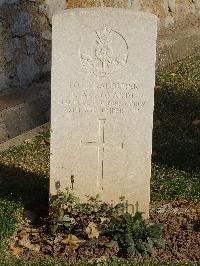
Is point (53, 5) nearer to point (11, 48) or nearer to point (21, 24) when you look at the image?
point (21, 24)

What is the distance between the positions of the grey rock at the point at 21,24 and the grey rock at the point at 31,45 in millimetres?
97

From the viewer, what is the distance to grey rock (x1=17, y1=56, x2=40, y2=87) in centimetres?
778

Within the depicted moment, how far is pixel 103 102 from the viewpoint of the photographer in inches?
195

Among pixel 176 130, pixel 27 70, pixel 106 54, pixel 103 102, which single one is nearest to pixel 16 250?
pixel 103 102

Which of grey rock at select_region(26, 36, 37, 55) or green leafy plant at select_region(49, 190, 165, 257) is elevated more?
grey rock at select_region(26, 36, 37, 55)

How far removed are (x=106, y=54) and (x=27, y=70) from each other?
10.5 ft

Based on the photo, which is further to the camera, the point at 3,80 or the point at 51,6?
the point at 51,6

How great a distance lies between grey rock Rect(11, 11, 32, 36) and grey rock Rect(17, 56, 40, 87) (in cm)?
32

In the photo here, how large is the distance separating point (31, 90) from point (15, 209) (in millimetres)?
2741

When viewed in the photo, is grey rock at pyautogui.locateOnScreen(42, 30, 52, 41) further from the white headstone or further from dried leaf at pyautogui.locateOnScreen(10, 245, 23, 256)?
dried leaf at pyautogui.locateOnScreen(10, 245, 23, 256)

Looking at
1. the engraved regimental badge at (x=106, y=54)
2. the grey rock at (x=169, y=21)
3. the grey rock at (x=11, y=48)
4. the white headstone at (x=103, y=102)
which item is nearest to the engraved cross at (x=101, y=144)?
the white headstone at (x=103, y=102)

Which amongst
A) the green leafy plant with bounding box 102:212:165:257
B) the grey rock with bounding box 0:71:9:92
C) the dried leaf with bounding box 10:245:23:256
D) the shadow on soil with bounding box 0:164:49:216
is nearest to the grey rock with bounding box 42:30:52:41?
the grey rock with bounding box 0:71:9:92

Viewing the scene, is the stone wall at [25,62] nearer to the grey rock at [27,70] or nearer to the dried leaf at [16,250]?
the grey rock at [27,70]

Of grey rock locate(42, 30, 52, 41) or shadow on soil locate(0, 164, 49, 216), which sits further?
grey rock locate(42, 30, 52, 41)
